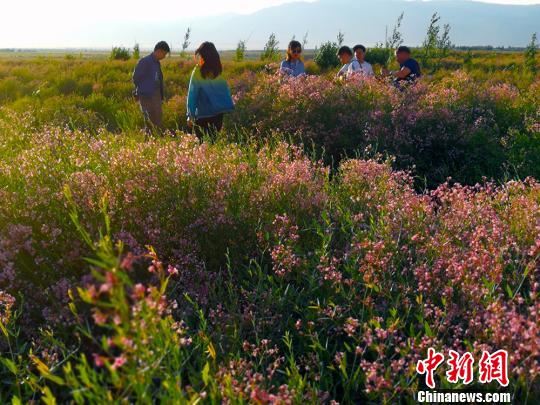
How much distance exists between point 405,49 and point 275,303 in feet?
28.9

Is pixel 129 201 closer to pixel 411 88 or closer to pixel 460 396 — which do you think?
pixel 460 396

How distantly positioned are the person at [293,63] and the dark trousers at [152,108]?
2.39 metres

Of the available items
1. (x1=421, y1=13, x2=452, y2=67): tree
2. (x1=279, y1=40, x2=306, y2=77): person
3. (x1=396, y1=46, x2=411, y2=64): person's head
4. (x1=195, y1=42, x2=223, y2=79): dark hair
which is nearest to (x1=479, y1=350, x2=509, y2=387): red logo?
(x1=195, y1=42, x2=223, y2=79): dark hair

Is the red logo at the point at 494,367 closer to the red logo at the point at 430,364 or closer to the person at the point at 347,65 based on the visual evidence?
the red logo at the point at 430,364

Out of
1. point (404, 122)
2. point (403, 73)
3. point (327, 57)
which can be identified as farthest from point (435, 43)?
point (404, 122)

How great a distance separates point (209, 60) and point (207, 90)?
0.45 meters

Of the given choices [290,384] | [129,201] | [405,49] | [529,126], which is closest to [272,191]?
[129,201]

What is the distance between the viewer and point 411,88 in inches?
355

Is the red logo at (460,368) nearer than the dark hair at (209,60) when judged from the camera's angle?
Yes

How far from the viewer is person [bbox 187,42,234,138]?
8328 millimetres

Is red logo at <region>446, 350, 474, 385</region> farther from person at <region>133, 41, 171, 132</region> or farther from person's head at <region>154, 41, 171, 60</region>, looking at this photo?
person's head at <region>154, 41, 171, 60</region>

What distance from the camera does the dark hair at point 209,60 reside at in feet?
27.2

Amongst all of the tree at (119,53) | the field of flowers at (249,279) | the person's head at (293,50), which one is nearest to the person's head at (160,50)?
the person's head at (293,50)

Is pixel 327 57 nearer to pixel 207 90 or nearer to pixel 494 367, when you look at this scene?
pixel 207 90
